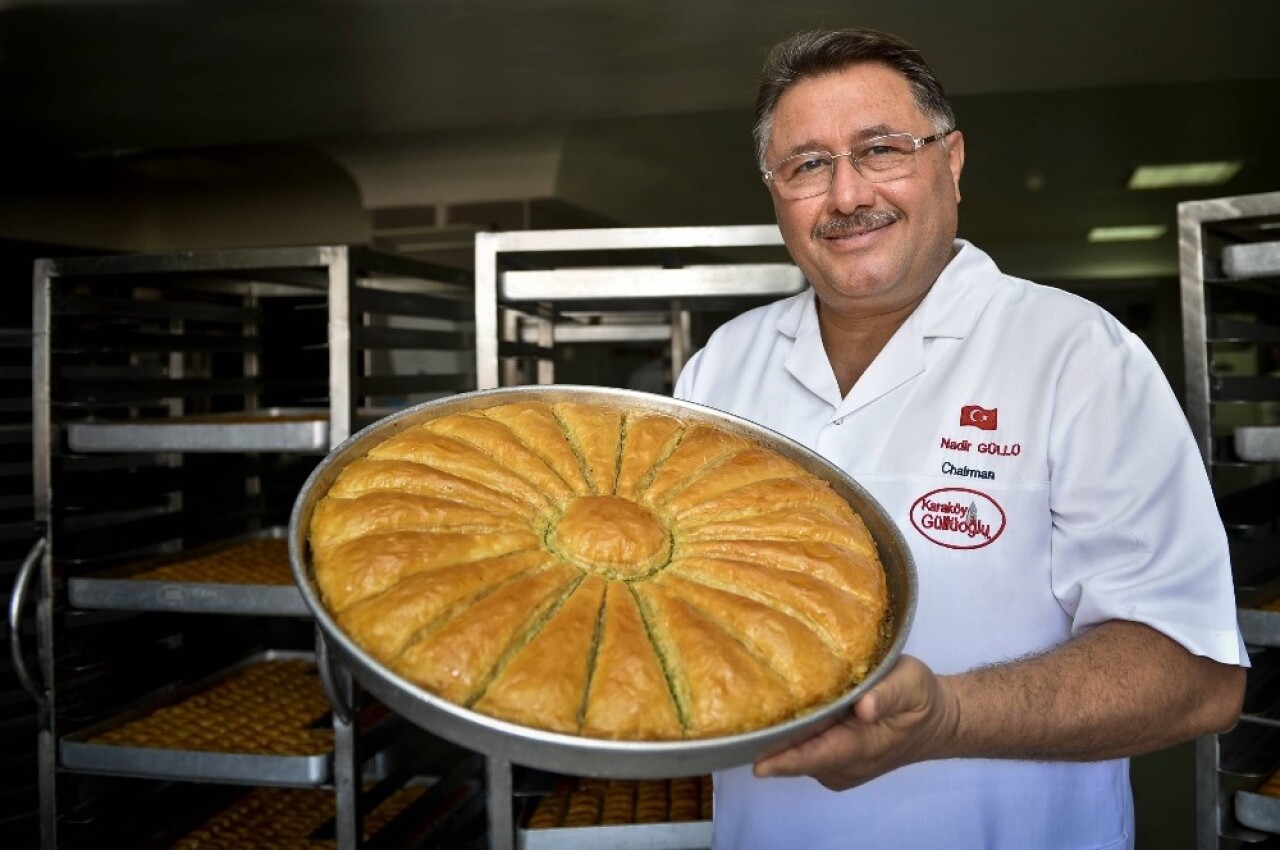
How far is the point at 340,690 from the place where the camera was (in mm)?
2410

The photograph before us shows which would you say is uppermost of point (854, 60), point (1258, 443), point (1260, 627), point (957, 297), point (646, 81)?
point (646, 81)

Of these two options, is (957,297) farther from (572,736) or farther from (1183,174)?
(1183,174)

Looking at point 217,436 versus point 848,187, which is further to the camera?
point 217,436

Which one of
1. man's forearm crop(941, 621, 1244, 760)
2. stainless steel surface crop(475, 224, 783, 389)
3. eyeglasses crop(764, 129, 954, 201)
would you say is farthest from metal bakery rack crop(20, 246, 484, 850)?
man's forearm crop(941, 621, 1244, 760)

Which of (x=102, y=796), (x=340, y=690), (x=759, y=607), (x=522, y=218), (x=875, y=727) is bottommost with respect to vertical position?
(x=102, y=796)

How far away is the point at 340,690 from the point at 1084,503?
5.75ft

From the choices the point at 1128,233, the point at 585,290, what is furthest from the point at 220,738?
the point at 1128,233

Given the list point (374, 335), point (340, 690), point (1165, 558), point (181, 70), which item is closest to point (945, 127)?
point (1165, 558)

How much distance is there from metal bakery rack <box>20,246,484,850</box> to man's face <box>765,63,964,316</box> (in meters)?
1.27

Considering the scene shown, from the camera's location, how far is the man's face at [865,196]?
1.63m

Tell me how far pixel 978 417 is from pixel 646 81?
99.4 inches

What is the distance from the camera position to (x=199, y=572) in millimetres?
2850

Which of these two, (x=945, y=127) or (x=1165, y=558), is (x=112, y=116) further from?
(x=1165, y=558)

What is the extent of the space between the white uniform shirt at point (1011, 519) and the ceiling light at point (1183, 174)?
331 centimetres
